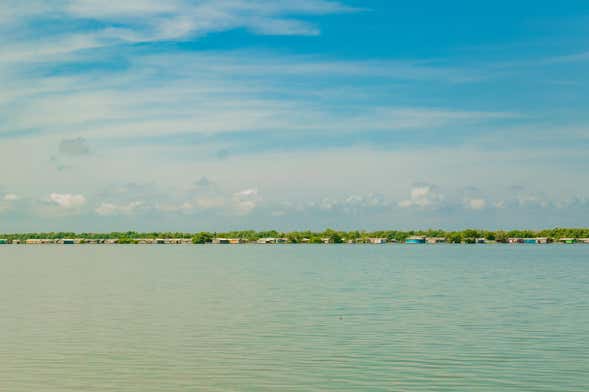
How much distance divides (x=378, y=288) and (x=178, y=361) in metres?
36.6

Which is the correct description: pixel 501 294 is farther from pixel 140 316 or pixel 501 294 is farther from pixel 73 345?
pixel 73 345

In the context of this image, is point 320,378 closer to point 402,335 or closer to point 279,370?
Answer: point 279,370

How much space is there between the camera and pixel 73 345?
34750 millimetres

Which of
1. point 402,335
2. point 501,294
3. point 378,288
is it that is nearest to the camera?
point 402,335

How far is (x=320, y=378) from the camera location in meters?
27.5

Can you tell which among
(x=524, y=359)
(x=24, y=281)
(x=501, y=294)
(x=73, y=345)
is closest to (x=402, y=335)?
(x=524, y=359)

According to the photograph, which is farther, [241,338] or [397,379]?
[241,338]

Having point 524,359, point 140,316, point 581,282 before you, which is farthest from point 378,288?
point 524,359

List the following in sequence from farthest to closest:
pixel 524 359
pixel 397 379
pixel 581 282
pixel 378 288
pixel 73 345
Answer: pixel 581 282 → pixel 378 288 → pixel 73 345 → pixel 524 359 → pixel 397 379

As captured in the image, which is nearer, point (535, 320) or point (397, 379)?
point (397, 379)

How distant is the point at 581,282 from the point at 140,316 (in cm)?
4475

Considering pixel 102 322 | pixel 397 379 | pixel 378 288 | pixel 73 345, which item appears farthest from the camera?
pixel 378 288

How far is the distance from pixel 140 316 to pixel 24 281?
3706 cm

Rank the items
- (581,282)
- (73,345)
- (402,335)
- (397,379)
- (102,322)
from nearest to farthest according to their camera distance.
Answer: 1. (397,379)
2. (73,345)
3. (402,335)
4. (102,322)
5. (581,282)
